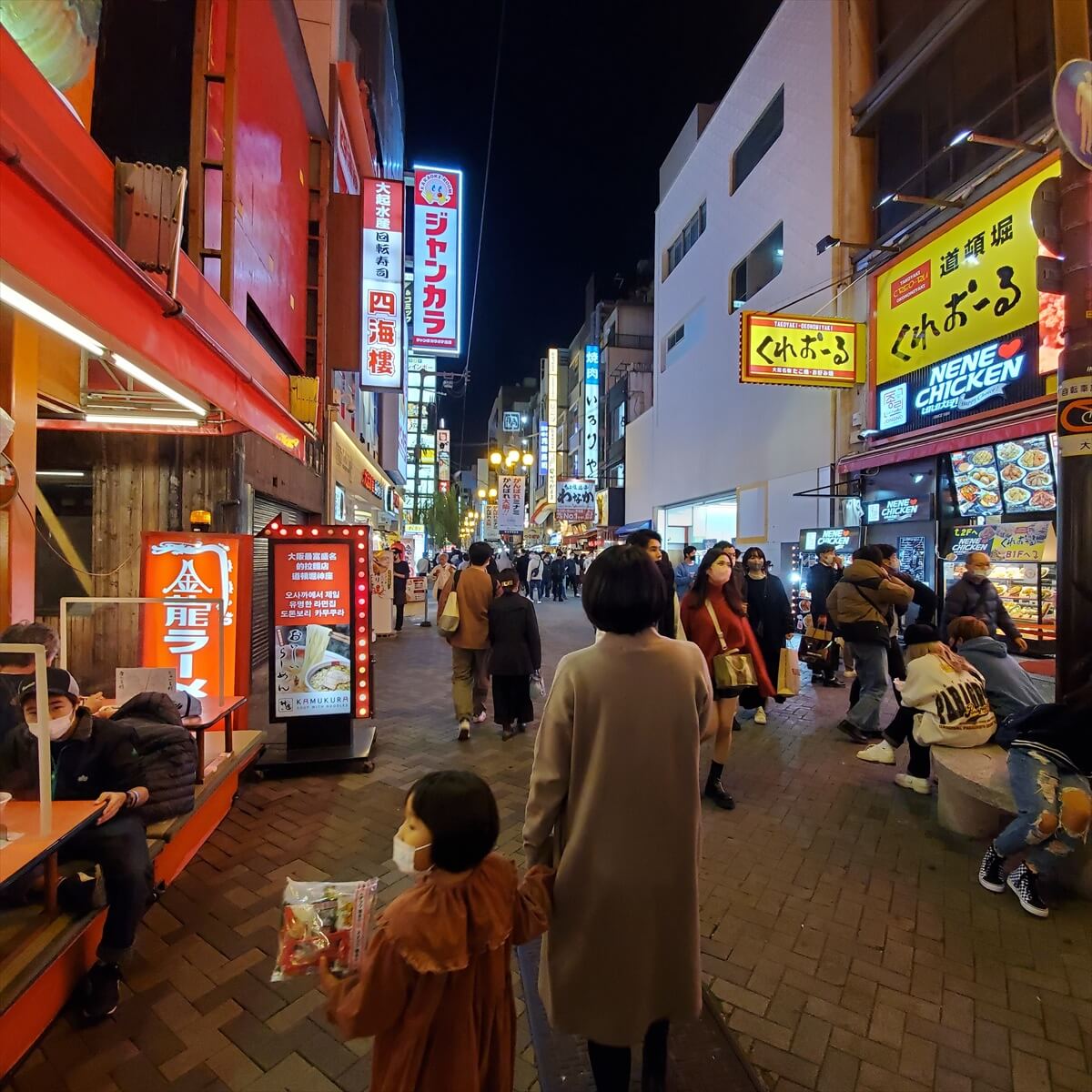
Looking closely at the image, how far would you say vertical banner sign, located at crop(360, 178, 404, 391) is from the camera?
11.9 m

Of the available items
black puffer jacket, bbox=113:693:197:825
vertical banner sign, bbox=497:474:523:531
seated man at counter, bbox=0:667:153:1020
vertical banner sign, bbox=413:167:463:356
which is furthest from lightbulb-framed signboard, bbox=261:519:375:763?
vertical banner sign, bbox=497:474:523:531

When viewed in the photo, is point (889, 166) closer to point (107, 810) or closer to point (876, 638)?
point (876, 638)

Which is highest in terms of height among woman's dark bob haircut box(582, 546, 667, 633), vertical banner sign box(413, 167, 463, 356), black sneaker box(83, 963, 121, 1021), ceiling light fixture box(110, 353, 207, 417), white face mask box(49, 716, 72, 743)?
vertical banner sign box(413, 167, 463, 356)

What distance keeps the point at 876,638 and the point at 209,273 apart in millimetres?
8053

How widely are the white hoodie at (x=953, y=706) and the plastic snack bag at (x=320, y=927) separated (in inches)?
163

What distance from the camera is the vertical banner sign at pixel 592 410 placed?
37.2 m

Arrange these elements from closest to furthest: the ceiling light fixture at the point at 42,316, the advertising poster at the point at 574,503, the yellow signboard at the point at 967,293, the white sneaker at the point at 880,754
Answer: the ceiling light fixture at the point at 42,316 → the white sneaker at the point at 880,754 → the yellow signboard at the point at 967,293 → the advertising poster at the point at 574,503

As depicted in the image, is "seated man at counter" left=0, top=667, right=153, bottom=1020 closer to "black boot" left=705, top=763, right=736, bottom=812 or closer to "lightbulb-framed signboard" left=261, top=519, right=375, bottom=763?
"lightbulb-framed signboard" left=261, top=519, right=375, bottom=763

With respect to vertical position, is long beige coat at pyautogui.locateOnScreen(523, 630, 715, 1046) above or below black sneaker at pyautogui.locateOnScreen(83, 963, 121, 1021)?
above

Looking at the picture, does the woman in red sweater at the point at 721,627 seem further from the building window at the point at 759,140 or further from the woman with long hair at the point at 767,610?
the building window at the point at 759,140

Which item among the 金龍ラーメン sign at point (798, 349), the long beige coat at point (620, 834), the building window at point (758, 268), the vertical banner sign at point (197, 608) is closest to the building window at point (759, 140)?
the building window at point (758, 268)

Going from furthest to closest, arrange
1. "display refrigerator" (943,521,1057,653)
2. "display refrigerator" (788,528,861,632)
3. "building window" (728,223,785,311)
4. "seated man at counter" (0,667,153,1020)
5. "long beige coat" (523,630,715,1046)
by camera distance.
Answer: "building window" (728,223,785,311) < "display refrigerator" (788,528,861,632) < "display refrigerator" (943,521,1057,653) < "seated man at counter" (0,667,153,1020) < "long beige coat" (523,630,715,1046)

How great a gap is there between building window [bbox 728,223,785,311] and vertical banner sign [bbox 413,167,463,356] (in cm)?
800

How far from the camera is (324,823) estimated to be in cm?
416
